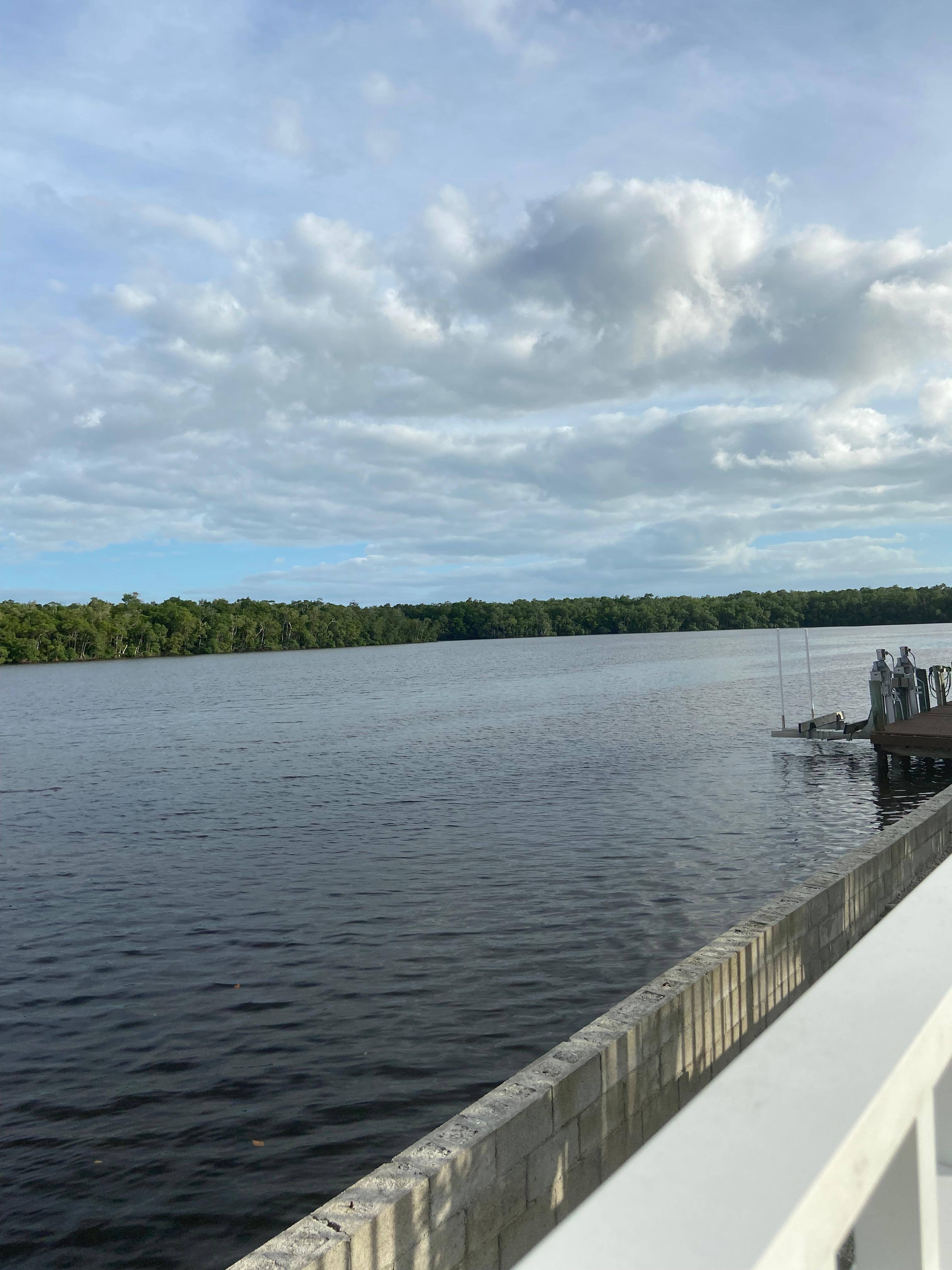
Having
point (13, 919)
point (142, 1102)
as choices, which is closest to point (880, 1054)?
point (142, 1102)

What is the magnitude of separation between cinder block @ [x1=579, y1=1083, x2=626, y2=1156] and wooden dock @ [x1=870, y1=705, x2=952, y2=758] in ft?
70.0

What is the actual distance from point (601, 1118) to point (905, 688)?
2725 cm

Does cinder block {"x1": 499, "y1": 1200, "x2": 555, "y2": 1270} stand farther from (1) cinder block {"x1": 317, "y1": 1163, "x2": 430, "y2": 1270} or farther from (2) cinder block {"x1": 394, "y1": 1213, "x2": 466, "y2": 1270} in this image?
(1) cinder block {"x1": 317, "y1": 1163, "x2": 430, "y2": 1270}

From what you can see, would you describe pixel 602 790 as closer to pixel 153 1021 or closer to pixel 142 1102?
pixel 153 1021

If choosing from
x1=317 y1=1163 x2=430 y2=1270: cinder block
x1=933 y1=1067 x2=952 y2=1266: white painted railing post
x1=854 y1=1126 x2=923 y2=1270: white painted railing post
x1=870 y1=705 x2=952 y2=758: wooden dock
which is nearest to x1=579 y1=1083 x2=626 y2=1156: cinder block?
x1=317 y1=1163 x2=430 y2=1270: cinder block

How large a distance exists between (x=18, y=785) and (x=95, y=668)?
10742 cm

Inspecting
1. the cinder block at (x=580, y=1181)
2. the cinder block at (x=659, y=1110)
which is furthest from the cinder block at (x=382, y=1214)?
the cinder block at (x=659, y=1110)

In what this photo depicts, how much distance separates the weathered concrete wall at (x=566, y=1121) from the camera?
4129 mm

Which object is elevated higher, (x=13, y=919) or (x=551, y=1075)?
(x=551, y=1075)

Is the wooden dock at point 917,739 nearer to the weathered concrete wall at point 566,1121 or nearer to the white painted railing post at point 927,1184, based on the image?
the weathered concrete wall at point 566,1121

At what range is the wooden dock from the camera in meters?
24.4

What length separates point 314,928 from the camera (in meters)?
14.6

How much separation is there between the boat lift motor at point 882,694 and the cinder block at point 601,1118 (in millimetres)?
23102

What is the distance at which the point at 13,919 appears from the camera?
15883mm
